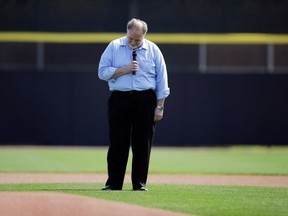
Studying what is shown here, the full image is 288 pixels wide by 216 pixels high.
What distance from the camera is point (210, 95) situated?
2098cm

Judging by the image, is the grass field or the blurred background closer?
the grass field

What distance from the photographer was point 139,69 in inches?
397

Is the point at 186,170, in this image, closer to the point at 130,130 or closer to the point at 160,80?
the point at 130,130

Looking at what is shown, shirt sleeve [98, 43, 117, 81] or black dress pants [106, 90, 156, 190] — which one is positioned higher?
shirt sleeve [98, 43, 117, 81]

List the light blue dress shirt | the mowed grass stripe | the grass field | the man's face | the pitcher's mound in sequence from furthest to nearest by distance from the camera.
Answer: the mowed grass stripe, the light blue dress shirt, the man's face, the grass field, the pitcher's mound

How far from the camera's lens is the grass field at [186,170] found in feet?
29.2

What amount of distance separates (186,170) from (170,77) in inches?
223

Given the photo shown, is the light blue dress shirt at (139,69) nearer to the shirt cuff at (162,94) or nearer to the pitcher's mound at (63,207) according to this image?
the shirt cuff at (162,94)

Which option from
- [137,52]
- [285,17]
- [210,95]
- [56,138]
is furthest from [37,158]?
[137,52]

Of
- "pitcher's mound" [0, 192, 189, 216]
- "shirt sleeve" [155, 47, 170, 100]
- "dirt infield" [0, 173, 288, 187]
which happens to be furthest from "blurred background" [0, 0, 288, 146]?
"pitcher's mound" [0, 192, 189, 216]

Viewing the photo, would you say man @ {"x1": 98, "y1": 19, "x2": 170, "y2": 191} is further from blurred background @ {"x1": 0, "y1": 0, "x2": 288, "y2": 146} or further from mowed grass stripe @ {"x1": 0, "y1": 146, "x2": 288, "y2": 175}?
blurred background @ {"x1": 0, "y1": 0, "x2": 288, "y2": 146}

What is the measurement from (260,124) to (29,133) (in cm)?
494

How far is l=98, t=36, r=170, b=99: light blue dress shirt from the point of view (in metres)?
10.1

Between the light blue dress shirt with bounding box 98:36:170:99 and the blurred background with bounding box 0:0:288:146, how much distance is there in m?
10.0
